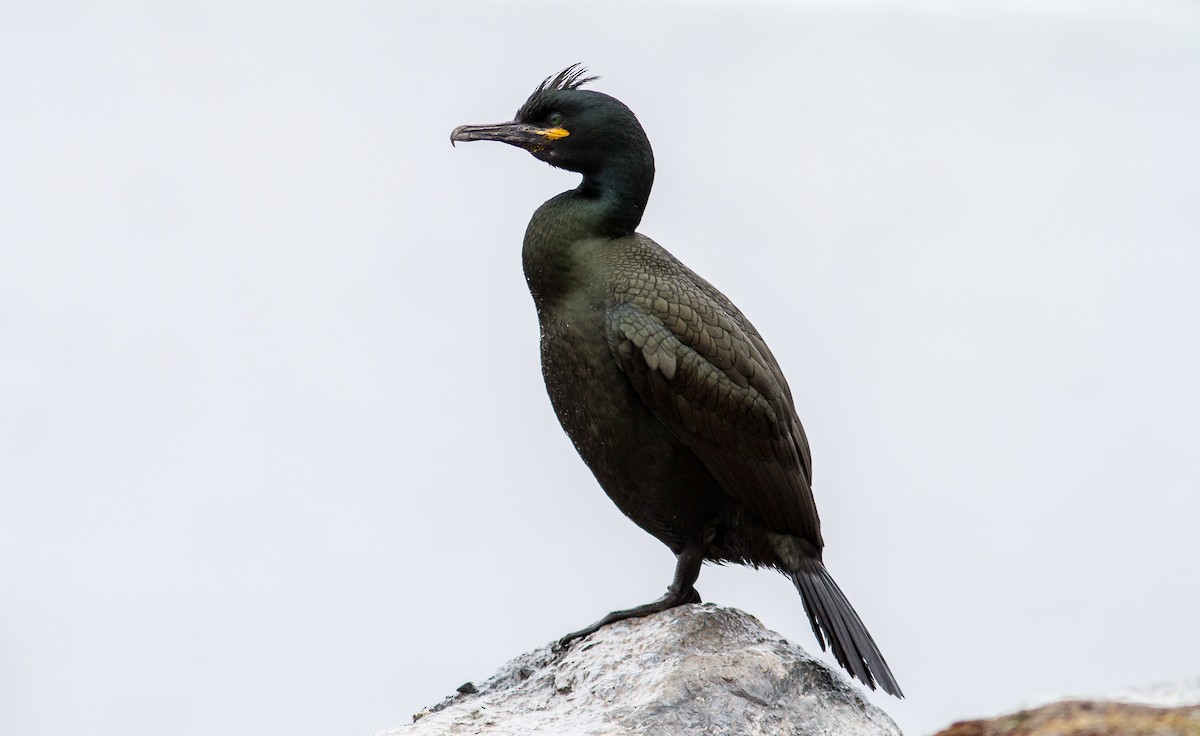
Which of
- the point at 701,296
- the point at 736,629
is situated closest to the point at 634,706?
the point at 736,629

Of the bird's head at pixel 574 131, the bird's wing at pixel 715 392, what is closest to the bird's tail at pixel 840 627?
the bird's wing at pixel 715 392

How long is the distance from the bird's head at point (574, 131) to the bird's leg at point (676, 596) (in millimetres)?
1314

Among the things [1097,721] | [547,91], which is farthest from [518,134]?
[1097,721]

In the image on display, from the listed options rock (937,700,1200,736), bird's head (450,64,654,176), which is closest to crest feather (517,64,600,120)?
bird's head (450,64,654,176)

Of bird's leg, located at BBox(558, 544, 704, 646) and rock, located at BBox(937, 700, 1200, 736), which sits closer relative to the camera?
rock, located at BBox(937, 700, 1200, 736)

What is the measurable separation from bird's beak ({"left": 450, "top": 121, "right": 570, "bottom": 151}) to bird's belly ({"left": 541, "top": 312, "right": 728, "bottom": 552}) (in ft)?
1.97

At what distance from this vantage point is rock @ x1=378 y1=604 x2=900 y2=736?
4430 mm

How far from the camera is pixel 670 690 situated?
4477 mm

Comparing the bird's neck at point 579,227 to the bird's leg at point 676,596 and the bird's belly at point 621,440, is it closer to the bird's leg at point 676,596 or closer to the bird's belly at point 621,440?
the bird's belly at point 621,440

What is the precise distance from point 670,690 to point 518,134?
1.86 meters

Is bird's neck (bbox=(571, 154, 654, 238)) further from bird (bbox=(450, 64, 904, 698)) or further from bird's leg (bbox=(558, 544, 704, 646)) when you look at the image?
bird's leg (bbox=(558, 544, 704, 646))

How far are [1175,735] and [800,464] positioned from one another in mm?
1382

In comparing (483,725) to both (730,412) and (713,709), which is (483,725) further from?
(730,412)

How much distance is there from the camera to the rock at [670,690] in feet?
14.5
